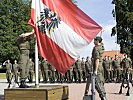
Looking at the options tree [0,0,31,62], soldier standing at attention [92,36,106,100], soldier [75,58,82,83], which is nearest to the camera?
soldier standing at attention [92,36,106,100]

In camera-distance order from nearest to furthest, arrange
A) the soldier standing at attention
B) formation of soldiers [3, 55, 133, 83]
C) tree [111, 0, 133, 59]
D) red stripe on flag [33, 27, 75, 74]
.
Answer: the soldier standing at attention → red stripe on flag [33, 27, 75, 74] → formation of soldiers [3, 55, 133, 83] → tree [111, 0, 133, 59]

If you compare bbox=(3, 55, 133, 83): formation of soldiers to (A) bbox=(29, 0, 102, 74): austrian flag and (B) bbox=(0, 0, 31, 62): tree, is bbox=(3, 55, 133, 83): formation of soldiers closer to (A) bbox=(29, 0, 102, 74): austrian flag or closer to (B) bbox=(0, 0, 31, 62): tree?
(A) bbox=(29, 0, 102, 74): austrian flag

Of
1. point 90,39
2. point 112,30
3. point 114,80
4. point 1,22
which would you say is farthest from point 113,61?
point 1,22

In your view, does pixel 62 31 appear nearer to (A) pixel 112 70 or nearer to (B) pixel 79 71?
(B) pixel 79 71

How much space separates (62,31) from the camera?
407 inches

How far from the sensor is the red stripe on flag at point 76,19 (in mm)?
10203

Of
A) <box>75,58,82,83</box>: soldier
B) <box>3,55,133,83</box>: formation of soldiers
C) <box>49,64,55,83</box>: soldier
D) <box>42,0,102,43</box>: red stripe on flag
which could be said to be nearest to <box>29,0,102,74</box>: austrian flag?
<box>42,0,102,43</box>: red stripe on flag

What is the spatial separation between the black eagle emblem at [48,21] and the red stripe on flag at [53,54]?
0.67 ft

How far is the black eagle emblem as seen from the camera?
10.4 m

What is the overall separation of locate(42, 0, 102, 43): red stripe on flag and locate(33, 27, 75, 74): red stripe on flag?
2.32 ft

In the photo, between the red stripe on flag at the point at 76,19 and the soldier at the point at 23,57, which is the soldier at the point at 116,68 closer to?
the soldier at the point at 23,57

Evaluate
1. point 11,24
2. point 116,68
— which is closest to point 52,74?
point 116,68

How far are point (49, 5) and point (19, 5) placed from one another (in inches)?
2033

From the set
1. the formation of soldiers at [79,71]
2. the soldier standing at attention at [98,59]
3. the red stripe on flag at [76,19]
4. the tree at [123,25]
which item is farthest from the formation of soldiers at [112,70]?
the tree at [123,25]
